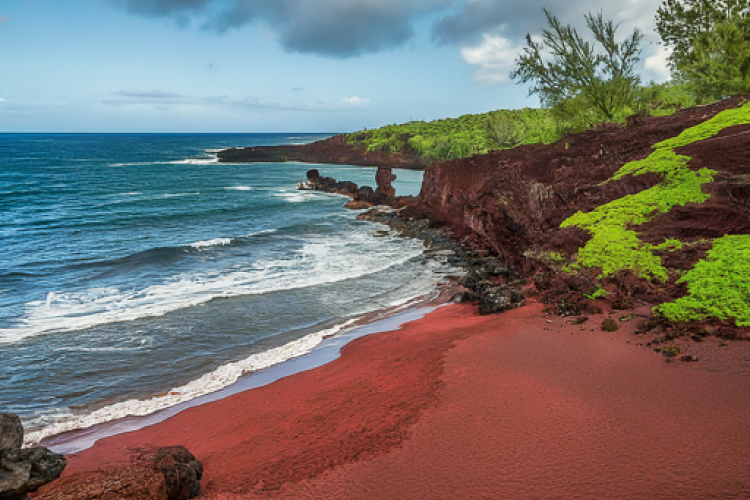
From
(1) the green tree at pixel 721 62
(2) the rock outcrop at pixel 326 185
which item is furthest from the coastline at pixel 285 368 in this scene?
(2) the rock outcrop at pixel 326 185

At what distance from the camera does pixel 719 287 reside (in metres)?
9.01

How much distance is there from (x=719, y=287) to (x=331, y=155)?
86927 millimetres

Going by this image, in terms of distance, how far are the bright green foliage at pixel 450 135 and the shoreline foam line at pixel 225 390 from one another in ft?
85.0

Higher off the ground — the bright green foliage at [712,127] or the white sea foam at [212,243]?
the bright green foliage at [712,127]

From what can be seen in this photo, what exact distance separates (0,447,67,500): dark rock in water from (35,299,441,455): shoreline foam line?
442 cm

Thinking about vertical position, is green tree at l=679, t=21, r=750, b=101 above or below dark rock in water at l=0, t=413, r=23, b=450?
above

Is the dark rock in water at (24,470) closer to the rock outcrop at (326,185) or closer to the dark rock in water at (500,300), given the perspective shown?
the dark rock in water at (500,300)

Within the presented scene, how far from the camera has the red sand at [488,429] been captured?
5.38 metres

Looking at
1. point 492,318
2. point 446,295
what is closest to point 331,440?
point 492,318

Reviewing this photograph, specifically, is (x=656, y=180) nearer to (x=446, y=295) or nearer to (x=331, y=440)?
(x=446, y=295)

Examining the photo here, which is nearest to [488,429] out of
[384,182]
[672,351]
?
[672,351]

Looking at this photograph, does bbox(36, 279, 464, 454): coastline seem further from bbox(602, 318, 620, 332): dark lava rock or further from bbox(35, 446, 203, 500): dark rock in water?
bbox(602, 318, 620, 332): dark lava rock

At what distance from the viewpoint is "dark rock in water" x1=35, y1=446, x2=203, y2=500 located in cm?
489

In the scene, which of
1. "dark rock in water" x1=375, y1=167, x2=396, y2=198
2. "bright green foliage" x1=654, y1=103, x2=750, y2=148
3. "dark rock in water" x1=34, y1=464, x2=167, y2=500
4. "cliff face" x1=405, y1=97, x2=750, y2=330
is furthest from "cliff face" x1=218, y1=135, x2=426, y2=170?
"dark rock in water" x1=34, y1=464, x2=167, y2=500
